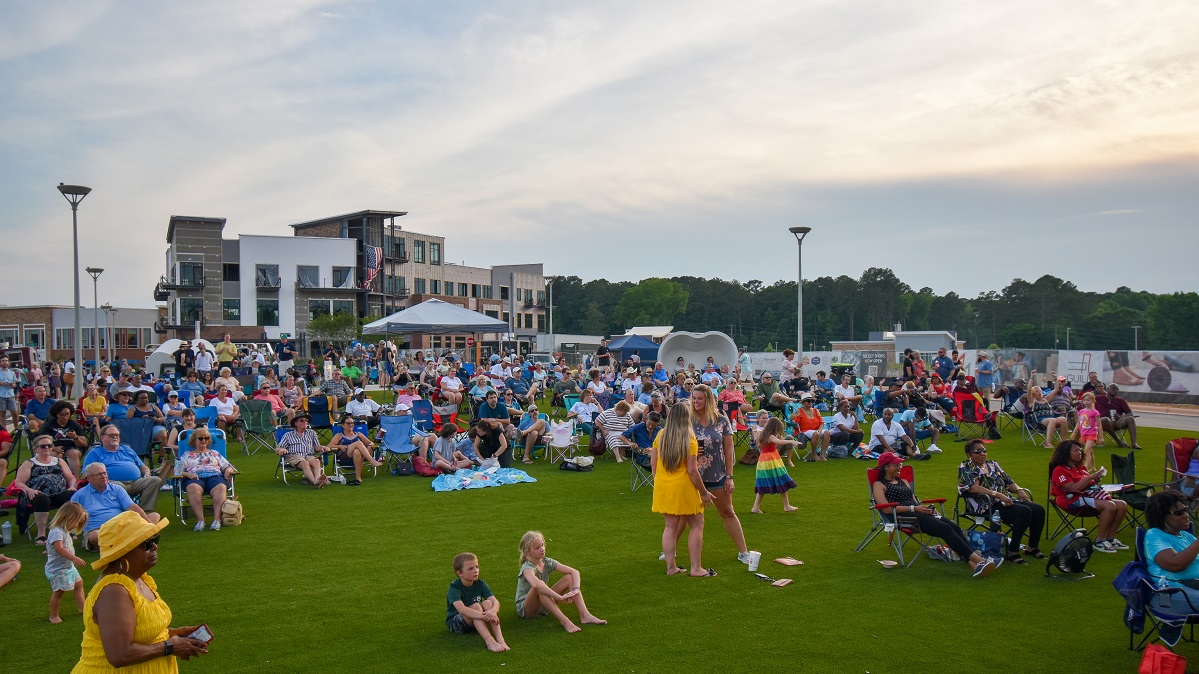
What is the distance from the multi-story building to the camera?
2053 inches

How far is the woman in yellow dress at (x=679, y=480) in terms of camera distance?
6.41 meters

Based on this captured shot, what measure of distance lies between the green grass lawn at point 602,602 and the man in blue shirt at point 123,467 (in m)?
0.48

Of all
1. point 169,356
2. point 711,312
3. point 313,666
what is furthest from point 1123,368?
point 711,312

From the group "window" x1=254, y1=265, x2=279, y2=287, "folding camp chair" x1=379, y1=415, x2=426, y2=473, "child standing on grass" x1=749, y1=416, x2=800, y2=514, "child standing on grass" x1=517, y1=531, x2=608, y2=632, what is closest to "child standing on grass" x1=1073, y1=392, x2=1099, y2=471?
"child standing on grass" x1=749, y1=416, x2=800, y2=514

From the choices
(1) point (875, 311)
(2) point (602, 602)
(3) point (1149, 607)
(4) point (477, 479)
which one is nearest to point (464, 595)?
(2) point (602, 602)

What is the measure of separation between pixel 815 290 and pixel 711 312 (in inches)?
513

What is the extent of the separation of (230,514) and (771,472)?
5.87m

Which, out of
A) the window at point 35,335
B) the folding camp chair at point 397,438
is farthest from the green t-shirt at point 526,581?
the window at point 35,335

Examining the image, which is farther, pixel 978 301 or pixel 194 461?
pixel 978 301

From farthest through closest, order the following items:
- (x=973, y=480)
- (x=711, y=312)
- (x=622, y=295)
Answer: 1. (x=622, y=295)
2. (x=711, y=312)
3. (x=973, y=480)

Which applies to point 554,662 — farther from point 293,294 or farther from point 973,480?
point 293,294

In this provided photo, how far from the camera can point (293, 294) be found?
54.2m

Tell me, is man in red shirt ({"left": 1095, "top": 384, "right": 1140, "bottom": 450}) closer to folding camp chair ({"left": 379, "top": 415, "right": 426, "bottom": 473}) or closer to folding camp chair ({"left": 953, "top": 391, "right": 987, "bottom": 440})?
folding camp chair ({"left": 953, "top": 391, "right": 987, "bottom": 440})

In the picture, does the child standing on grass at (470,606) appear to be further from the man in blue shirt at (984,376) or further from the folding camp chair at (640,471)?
the man in blue shirt at (984,376)
